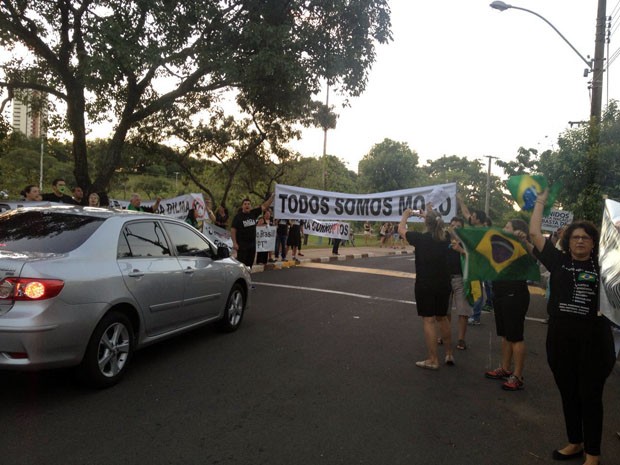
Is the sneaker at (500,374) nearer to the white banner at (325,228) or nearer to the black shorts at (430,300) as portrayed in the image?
the black shorts at (430,300)

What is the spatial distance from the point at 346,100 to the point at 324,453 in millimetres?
11719

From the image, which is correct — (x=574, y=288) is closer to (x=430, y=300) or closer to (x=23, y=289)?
(x=430, y=300)

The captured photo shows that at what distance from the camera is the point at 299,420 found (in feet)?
12.5

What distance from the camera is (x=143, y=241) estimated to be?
505 cm

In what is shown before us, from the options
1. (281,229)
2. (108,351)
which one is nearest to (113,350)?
(108,351)

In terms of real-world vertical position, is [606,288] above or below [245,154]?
below

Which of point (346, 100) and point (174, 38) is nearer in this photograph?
point (174, 38)

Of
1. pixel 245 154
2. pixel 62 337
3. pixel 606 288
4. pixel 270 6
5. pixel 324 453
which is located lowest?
pixel 324 453

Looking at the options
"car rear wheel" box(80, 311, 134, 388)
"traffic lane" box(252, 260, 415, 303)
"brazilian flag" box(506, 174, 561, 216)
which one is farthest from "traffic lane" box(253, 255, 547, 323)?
"car rear wheel" box(80, 311, 134, 388)

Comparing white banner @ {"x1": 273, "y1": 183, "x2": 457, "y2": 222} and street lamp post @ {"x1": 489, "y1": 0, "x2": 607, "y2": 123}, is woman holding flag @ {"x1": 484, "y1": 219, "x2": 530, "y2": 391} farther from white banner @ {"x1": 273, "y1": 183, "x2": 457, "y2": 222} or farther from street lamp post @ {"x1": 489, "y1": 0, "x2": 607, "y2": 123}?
street lamp post @ {"x1": 489, "y1": 0, "x2": 607, "y2": 123}

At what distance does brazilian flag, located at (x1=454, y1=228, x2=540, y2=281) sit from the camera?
462 centimetres

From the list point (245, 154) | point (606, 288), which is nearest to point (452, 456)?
point (606, 288)

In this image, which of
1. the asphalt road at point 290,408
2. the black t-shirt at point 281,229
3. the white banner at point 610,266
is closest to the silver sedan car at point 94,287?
the asphalt road at point 290,408

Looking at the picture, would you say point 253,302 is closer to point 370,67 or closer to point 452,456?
point 452,456
